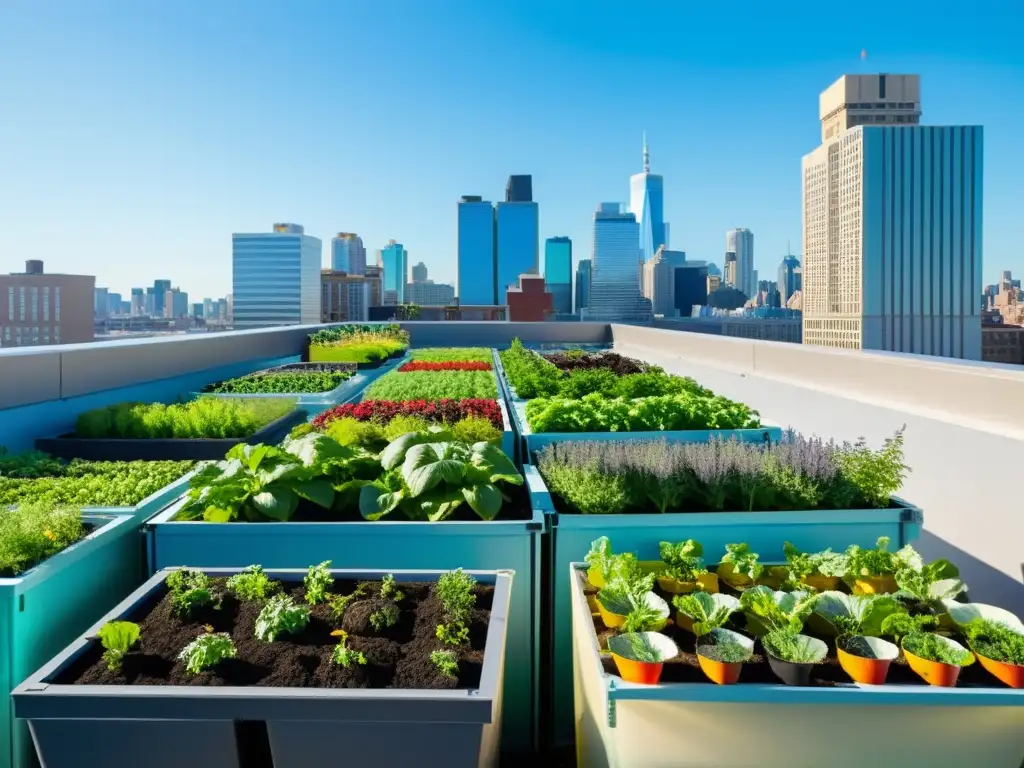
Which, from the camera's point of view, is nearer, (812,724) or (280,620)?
(812,724)

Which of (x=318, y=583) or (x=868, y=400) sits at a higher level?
(x=868, y=400)

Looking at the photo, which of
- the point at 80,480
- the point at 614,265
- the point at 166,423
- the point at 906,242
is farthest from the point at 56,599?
the point at 614,265

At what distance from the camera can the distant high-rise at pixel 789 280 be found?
185 m

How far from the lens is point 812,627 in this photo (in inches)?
90.9

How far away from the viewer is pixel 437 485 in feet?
9.88

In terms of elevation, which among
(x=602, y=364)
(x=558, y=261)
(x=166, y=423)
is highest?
(x=558, y=261)

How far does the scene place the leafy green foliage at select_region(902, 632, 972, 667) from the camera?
196 centimetres

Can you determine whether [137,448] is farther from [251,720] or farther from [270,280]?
[270,280]

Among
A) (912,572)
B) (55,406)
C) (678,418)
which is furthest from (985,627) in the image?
(55,406)

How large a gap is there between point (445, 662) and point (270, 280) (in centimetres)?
8418

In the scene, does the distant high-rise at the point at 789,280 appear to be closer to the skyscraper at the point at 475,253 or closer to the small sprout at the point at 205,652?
the skyscraper at the point at 475,253

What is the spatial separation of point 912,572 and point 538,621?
123 cm

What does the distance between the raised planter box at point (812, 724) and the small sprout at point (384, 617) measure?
611 millimetres

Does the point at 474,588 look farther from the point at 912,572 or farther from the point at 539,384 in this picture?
the point at 539,384
